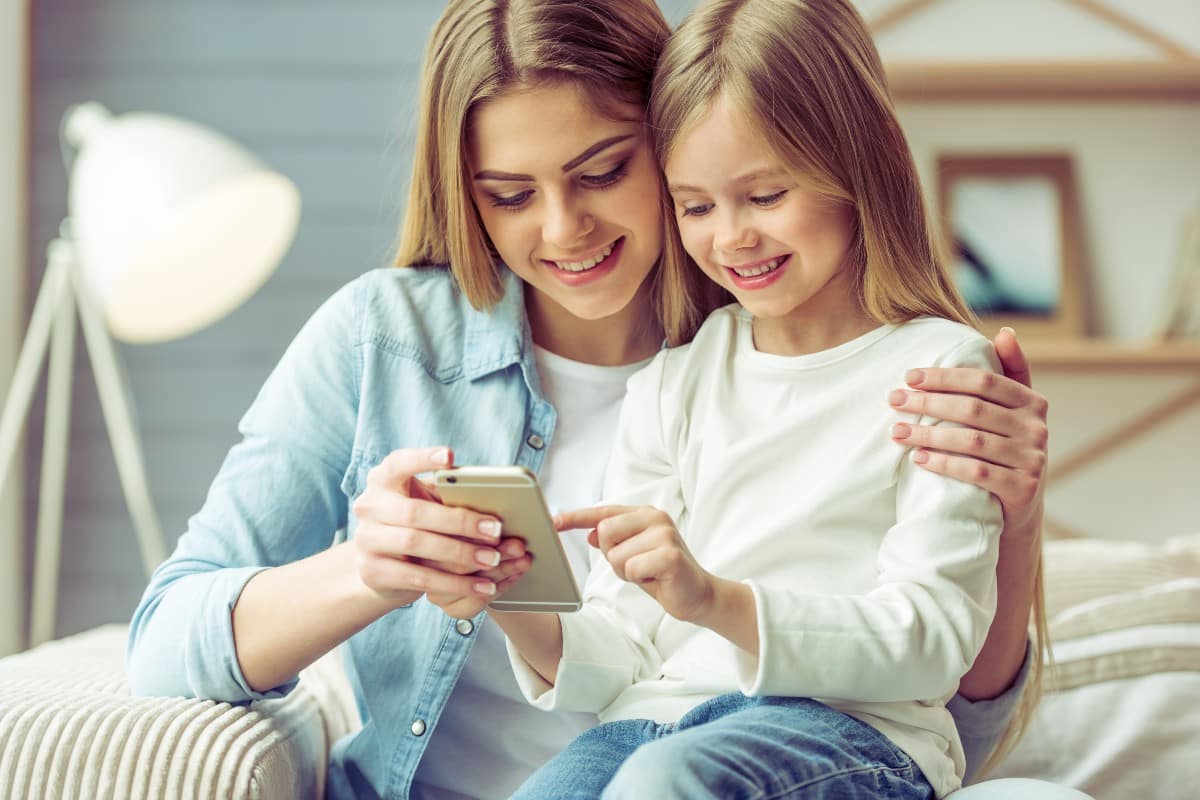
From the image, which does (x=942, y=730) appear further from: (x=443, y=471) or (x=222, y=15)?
(x=222, y=15)

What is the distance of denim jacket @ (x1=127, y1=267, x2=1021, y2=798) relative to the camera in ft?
4.35

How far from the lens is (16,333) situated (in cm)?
331

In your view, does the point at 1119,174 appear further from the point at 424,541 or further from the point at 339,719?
the point at 424,541

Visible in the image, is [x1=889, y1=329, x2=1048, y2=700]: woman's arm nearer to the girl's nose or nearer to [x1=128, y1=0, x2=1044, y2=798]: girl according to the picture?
[x1=128, y1=0, x2=1044, y2=798]: girl

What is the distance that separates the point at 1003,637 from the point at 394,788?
26.3 inches

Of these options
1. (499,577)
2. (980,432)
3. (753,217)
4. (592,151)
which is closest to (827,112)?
(753,217)

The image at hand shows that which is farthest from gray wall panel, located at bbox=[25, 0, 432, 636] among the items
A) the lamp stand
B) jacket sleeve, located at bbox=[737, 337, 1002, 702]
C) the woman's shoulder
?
jacket sleeve, located at bbox=[737, 337, 1002, 702]

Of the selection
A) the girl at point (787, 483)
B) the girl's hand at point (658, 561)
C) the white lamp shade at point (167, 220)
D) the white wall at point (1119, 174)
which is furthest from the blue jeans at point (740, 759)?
the white wall at point (1119, 174)

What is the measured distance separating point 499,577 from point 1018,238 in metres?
2.49

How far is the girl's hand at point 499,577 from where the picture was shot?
41.5 inches

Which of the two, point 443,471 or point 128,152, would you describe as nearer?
point 443,471

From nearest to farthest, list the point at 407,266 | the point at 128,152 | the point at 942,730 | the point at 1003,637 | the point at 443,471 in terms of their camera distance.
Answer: the point at 443,471
the point at 942,730
the point at 1003,637
the point at 407,266
the point at 128,152

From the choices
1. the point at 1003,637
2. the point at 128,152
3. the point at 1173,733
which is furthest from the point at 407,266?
the point at 128,152

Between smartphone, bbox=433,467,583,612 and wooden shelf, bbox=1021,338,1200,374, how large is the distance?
2.24 meters
